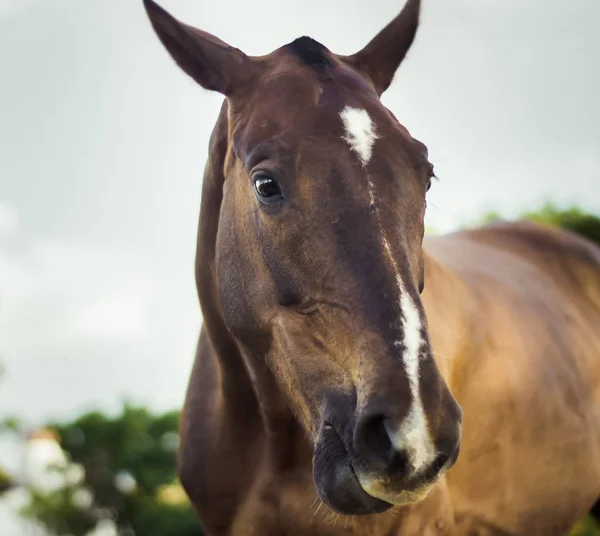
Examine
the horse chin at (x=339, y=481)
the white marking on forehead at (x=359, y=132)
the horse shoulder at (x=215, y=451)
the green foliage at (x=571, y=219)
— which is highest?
the white marking on forehead at (x=359, y=132)

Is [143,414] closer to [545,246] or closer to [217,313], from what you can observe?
[545,246]

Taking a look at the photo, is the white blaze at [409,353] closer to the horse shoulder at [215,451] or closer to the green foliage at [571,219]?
the horse shoulder at [215,451]

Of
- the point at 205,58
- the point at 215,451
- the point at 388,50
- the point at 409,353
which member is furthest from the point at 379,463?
the point at 388,50

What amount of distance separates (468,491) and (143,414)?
6.32 metres

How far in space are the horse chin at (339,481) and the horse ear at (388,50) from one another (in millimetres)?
1613

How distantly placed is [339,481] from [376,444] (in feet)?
0.82

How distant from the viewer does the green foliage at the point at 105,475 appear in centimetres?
886

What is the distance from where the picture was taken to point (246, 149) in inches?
108

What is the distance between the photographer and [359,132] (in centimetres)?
253

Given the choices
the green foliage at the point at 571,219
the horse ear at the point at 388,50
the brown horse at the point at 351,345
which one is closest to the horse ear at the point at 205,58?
the brown horse at the point at 351,345

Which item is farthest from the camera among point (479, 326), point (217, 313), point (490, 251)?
point (490, 251)

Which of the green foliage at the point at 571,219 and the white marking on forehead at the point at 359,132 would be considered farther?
the green foliage at the point at 571,219

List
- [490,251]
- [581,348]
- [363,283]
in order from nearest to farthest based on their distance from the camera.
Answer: [363,283]
[581,348]
[490,251]

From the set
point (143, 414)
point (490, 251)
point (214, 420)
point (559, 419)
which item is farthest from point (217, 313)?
point (143, 414)
